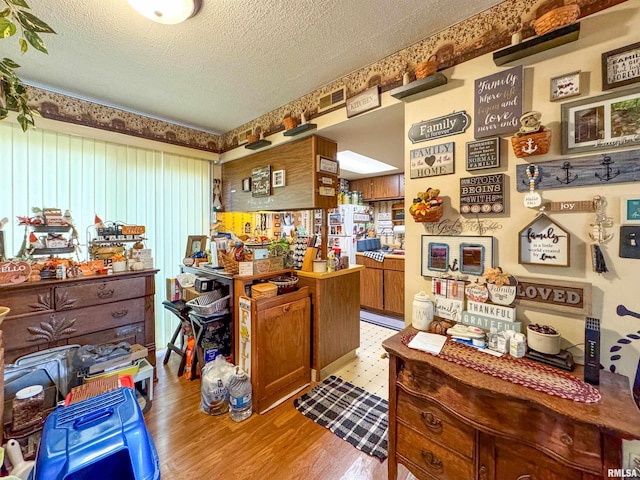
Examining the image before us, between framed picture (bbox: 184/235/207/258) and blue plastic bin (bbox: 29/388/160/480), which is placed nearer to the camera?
blue plastic bin (bbox: 29/388/160/480)

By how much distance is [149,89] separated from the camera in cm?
236

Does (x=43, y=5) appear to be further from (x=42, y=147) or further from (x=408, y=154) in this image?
(x=408, y=154)

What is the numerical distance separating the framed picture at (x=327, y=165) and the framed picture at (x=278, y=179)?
0.46 metres

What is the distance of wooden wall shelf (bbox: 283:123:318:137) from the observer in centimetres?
235

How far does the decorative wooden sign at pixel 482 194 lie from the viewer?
1425 millimetres

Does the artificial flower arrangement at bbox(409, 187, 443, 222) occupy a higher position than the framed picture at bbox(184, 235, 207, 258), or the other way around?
the artificial flower arrangement at bbox(409, 187, 443, 222)

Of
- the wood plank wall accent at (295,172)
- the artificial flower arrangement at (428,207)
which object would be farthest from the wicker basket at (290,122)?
the artificial flower arrangement at (428,207)

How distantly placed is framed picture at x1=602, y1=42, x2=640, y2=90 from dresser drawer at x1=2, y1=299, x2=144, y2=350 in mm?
3355

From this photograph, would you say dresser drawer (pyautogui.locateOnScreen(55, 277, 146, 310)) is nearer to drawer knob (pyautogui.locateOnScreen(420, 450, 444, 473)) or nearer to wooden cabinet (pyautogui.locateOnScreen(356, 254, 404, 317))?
drawer knob (pyautogui.locateOnScreen(420, 450, 444, 473))

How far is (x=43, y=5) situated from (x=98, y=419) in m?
2.12

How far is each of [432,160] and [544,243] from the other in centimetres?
75

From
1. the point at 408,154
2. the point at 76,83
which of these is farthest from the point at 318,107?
the point at 76,83

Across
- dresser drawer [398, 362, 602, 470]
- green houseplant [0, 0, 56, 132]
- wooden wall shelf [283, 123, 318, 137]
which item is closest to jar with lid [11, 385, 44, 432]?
green houseplant [0, 0, 56, 132]

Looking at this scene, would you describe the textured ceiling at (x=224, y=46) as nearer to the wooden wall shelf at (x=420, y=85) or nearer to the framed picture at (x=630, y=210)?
the wooden wall shelf at (x=420, y=85)
